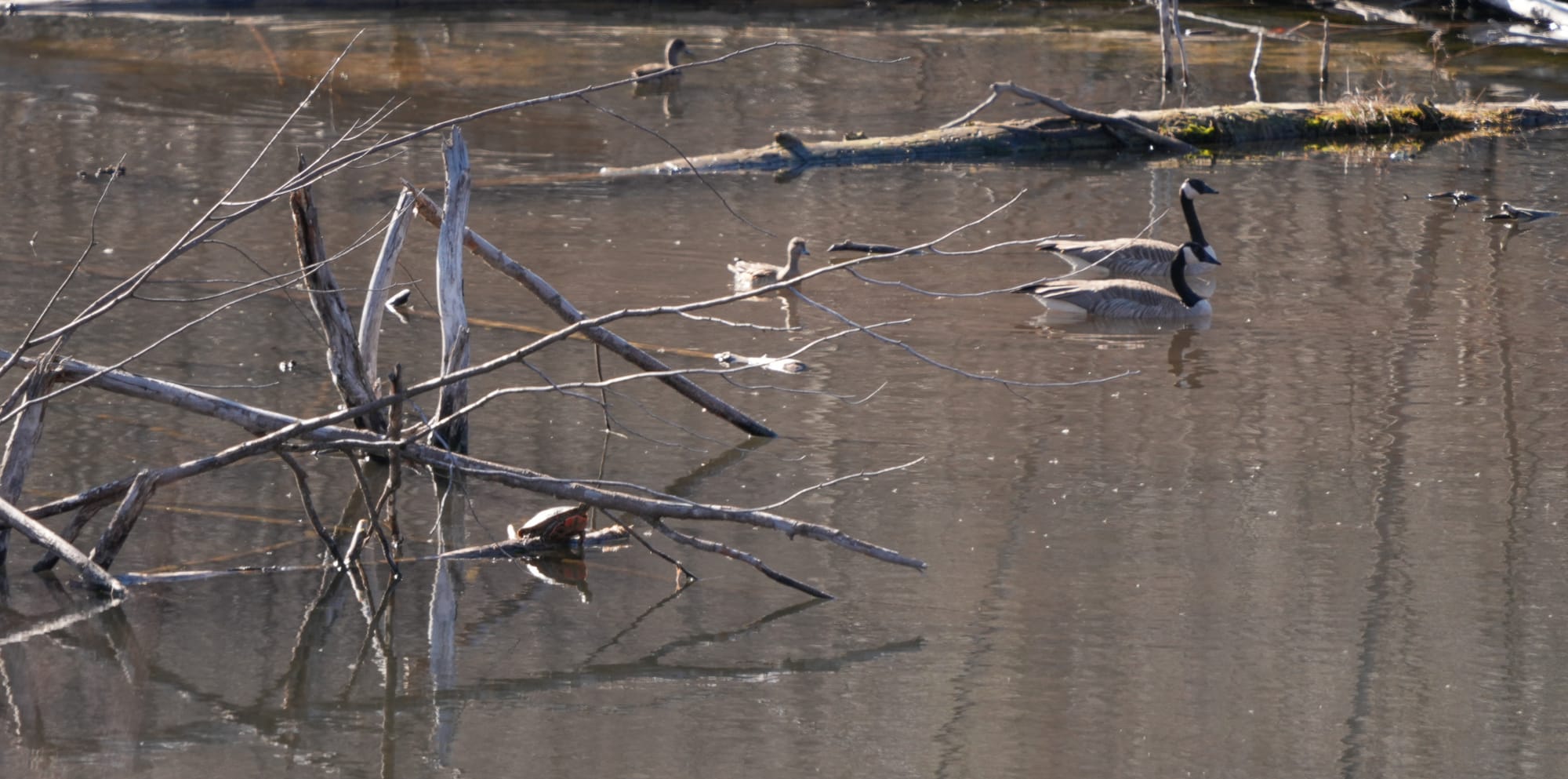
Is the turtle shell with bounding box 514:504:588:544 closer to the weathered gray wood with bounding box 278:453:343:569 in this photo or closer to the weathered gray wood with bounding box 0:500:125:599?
the weathered gray wood with bounding box 278:453:343:569

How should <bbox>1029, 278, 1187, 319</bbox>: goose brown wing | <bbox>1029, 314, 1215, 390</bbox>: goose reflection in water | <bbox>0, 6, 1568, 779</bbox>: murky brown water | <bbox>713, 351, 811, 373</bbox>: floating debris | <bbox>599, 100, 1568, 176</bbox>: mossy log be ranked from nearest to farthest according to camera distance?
<bbox>0, 6, 1568, 779</bbox>: murky brown water, <bbox>713, 351, 811, 373</bbox>: floating debris, <bbox>1029, 314, 1215, 390</bbox>: goose reflection in water, <bbox>1029, 278, 1187, 319</bbox>: goose brown wing, <bbox>599, 100, 1568, 176</bbox>: mossy log

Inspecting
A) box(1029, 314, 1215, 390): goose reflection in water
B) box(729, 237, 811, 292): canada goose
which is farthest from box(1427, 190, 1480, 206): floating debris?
box(729, 237, 811, 292): canada goose

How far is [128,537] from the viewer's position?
23.0ft

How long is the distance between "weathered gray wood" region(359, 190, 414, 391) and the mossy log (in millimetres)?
7937

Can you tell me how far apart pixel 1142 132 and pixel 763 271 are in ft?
22.4

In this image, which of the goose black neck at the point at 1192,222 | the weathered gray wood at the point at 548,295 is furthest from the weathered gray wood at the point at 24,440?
the goose black neck at the point at 1192,222

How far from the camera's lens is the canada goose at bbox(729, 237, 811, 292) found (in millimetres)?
11523

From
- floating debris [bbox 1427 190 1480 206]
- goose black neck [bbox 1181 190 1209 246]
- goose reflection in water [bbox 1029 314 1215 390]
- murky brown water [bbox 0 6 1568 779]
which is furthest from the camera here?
floating debris [bbox 1427 190 1480 206]

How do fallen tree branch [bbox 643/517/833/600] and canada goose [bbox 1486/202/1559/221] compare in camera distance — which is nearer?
fallen tree branch [bbox 643/517/833/600]

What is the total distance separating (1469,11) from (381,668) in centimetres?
2665

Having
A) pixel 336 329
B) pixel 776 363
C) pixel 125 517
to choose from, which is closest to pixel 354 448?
pixel 125 517

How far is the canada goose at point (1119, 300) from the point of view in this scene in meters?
11.3

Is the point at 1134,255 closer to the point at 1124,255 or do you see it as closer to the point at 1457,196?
the point at 1124,255

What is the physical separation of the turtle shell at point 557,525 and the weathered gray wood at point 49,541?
4.87ft
